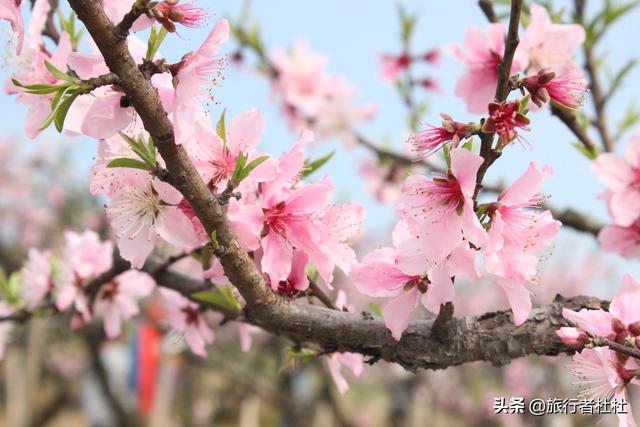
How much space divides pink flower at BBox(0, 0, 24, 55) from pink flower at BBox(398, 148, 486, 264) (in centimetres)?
71

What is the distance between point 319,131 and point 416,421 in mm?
5235

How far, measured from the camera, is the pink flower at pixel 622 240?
159cm

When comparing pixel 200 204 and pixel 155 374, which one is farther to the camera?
pixel 155 374

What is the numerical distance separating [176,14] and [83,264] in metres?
1.28

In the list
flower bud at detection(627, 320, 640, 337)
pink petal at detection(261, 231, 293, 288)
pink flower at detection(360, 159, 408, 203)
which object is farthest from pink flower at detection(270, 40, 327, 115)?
flower bud at detection(627, 320, 640, 337)

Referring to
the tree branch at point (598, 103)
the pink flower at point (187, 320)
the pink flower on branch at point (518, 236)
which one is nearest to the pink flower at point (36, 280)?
the pink flower at point (187, 320)

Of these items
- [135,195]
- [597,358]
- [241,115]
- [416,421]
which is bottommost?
[416,421]

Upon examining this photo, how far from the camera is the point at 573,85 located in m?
1.16

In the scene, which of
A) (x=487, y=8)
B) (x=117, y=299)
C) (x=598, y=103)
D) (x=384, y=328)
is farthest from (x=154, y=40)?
(x=598, y=103)

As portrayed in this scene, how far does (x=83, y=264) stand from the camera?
2.08m

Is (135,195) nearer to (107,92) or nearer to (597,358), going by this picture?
(107,92)

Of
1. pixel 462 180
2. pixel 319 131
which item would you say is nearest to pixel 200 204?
→ pixel 462 180

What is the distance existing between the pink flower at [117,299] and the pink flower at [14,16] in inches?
47.2

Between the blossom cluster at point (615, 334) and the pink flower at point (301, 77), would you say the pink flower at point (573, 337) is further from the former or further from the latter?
the pink flower at point (301, 77)
